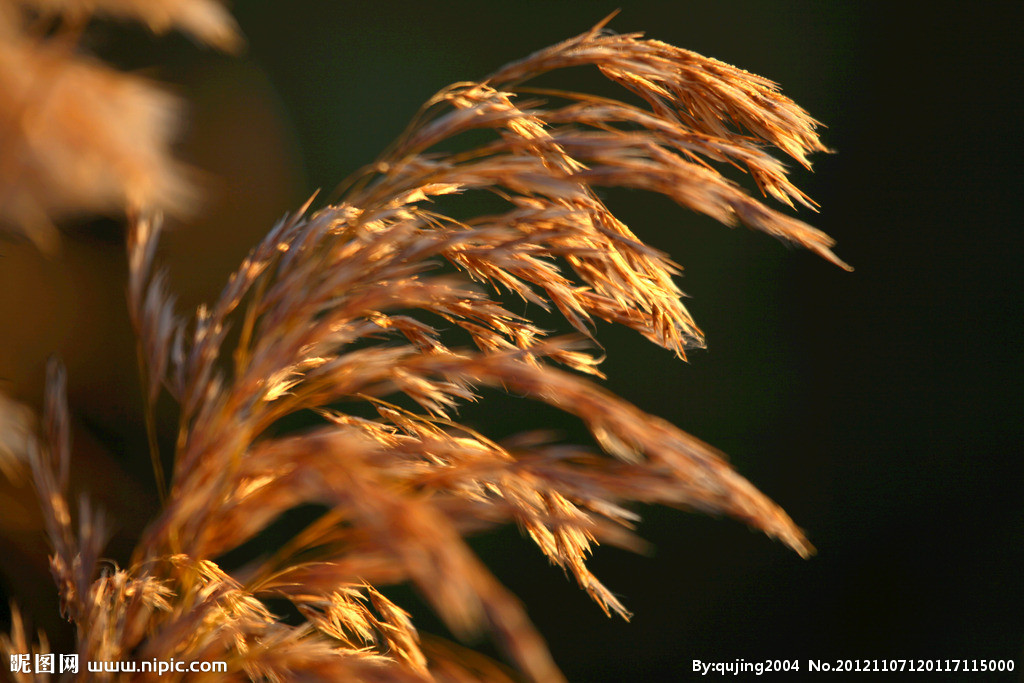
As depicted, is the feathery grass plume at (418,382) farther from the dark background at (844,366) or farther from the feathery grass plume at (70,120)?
the dark background at (844,366)

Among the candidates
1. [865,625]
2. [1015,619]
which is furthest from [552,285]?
[1015,619]

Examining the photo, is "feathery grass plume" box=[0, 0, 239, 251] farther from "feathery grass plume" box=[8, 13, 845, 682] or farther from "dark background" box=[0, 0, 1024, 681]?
"dark background" box=[0, 0, 1024, 681]

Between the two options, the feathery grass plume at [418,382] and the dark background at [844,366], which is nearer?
the feathery grass plume at [418,382]

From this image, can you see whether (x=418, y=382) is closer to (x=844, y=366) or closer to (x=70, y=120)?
(x=70, y=120)

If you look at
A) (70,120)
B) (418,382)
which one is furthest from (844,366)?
(70,120)

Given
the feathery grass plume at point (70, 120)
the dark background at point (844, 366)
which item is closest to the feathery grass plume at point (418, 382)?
the feathery grass plume at point (70, 120)
